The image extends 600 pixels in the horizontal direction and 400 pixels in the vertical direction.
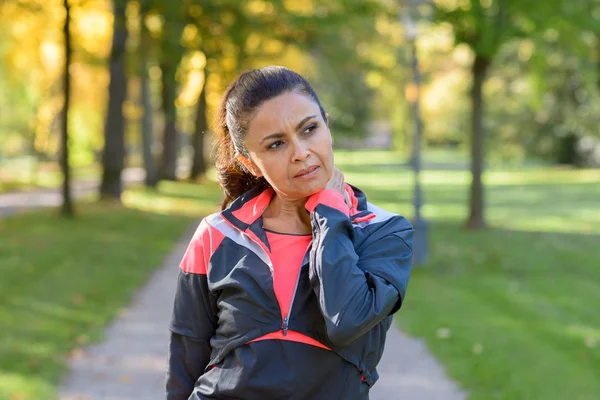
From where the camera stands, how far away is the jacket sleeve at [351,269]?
86.7 inches

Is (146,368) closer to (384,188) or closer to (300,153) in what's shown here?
(300,153)

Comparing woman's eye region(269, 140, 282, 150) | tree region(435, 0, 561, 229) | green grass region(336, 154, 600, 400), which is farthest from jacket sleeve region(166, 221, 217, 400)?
tree region(435, 0, 561, 229)

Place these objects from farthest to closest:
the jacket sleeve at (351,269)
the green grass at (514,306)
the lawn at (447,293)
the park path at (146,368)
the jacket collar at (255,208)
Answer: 1. the lawn at (447,293)
2. the green grass at (514,306)
3. the park path at (146,368)
4. the jacket collar at (255,208)
5. the jacket sleeve at (351,269)

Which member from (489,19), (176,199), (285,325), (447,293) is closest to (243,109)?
(285,325)

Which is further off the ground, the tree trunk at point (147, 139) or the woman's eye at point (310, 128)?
the woman's eye at point (310, 128)

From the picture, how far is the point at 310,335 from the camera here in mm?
2316

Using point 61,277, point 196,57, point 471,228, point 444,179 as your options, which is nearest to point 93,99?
point 196,57

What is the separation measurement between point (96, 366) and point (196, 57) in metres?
19.3

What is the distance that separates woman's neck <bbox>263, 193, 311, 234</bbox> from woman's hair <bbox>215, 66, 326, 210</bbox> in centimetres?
14

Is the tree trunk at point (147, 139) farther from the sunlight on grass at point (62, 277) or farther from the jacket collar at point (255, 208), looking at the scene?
the jacket collar at point (255, 208)

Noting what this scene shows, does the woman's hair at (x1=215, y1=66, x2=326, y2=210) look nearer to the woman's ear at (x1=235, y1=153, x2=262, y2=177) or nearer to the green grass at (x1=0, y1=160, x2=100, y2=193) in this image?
the woman's ear at (x1=235, y1=153, x2=262, y2=177)

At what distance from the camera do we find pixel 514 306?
9.45m

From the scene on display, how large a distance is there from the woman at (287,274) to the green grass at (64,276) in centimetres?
403

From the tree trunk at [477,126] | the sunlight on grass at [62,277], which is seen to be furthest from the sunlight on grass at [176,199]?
the tree trunk at [477,126]
